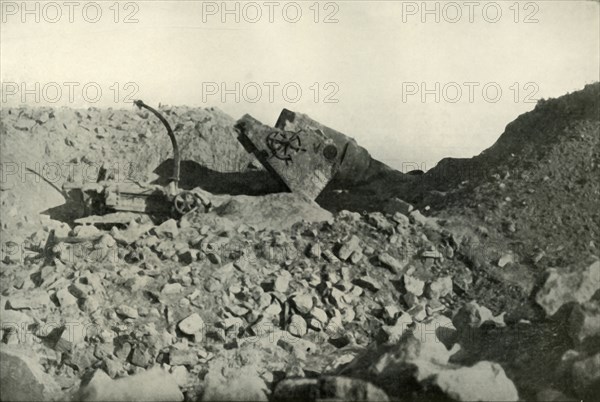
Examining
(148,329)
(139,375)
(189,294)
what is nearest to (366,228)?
(189,294)

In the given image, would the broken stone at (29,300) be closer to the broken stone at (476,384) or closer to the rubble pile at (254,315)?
the rubble pile at (254,315)

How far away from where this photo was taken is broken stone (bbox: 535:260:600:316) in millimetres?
6660

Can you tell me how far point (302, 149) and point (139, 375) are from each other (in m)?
6.28

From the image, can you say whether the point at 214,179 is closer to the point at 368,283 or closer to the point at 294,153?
the point at 294,153

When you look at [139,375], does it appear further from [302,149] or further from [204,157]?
[204,157]

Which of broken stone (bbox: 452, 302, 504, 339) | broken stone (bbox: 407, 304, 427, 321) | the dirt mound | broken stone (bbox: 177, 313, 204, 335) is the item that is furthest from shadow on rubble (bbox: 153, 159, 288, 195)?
broken stone (bbox: 452, 302, 504, 339)

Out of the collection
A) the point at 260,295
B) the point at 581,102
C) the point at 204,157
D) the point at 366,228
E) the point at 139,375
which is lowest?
the point at 139,375

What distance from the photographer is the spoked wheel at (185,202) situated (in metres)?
9.97

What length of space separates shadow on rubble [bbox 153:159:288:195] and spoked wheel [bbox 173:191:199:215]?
2318 millimetres

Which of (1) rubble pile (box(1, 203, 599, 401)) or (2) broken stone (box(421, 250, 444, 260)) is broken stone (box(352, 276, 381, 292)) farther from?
(2) broken stone (box(421, 250, 444, 260))

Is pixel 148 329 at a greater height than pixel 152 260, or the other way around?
pixel 152 260

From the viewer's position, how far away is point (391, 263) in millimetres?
8133

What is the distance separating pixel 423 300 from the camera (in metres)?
7.75

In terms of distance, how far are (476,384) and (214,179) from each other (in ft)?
29.0
